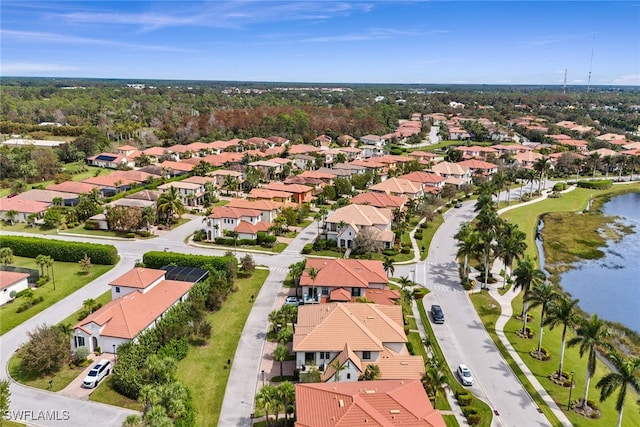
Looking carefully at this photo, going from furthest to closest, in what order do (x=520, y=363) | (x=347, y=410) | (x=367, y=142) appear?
1. (x=367, y=142)
2. (x=520, y=363)
3. (x=347, y=410)

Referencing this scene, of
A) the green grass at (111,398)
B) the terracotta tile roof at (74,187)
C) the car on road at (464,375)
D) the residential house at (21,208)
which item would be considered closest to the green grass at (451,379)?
the car on road at (464,375)

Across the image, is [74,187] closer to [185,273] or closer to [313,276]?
[185,273]

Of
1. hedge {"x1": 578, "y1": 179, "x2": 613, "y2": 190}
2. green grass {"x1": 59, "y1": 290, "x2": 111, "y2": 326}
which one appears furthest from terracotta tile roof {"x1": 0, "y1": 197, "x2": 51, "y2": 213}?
hedge {"x1": 578, "y1": 179, "x2": 613, "y2": 190}

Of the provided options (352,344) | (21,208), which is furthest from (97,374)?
(21,208)

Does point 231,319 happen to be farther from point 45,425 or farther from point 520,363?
point 520,363

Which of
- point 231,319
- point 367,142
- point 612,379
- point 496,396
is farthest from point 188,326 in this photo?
point 367,142

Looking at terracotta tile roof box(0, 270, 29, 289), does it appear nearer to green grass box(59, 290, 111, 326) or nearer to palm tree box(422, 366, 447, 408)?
green grass box(59, 290, 111, 326)

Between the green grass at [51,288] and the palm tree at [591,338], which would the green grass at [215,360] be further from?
the palm tree at [591,338]
